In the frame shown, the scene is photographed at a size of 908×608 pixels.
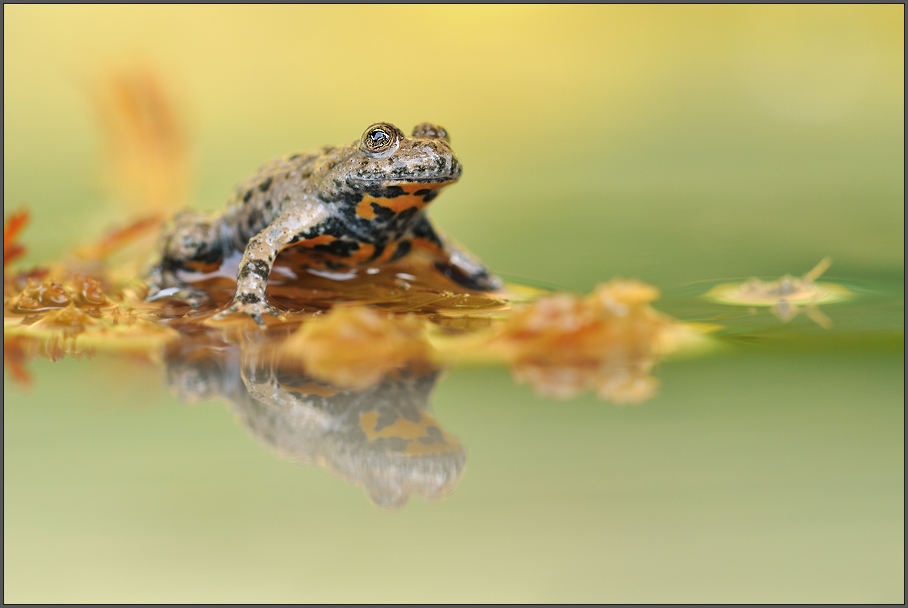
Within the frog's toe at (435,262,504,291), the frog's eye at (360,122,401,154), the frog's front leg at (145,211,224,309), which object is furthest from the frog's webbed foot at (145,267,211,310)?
the frog's toe at (435,262,504,291)

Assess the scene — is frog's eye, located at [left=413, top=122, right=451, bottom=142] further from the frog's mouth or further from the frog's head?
the frog's mouth

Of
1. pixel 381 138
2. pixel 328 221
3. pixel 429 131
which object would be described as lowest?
pixel 328 221

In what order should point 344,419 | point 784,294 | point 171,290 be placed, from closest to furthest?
point 344,419, point 784,294, point 171,290

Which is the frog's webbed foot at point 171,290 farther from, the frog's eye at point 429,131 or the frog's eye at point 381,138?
the frog's eye at point 429,131

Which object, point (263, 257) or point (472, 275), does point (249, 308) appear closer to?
point (263, 257)

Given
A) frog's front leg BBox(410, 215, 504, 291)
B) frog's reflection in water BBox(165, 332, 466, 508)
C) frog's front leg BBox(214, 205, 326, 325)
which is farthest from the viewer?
frog's front leg BBox(410, 215, 504, 291)

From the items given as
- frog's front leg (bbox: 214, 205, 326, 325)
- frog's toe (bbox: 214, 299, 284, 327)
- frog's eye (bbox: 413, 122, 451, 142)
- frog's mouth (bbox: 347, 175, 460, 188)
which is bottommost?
frog's toe (bbox: 214, 299, 284, 327)

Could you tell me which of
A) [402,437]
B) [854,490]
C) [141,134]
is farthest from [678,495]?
[141,134]

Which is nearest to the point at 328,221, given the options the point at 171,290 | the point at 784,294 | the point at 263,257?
the point at 263,257
